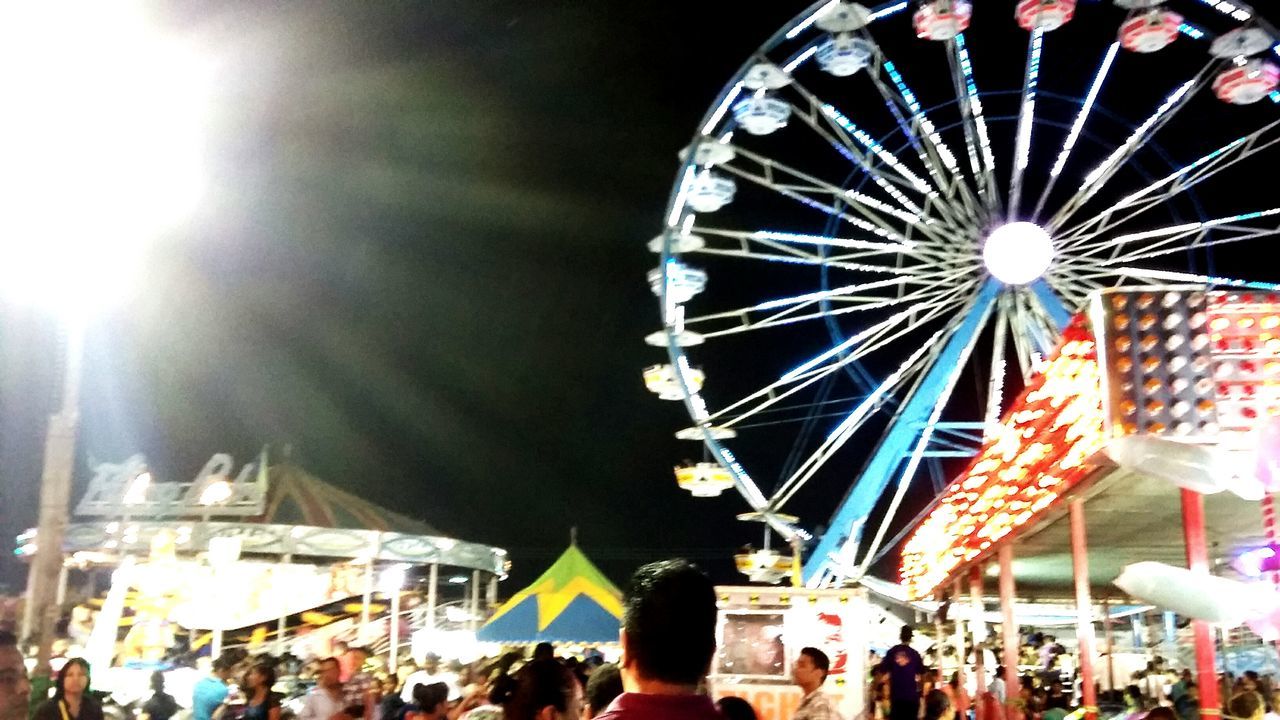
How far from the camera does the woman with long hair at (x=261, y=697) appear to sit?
767 cm

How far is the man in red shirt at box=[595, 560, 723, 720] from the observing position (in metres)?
2.35

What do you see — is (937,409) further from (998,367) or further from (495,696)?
(495,696)

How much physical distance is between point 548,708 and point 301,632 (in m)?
25.1

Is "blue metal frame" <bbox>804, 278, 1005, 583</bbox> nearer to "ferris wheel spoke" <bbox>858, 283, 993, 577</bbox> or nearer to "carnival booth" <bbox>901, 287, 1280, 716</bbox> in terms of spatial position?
"ferris wheel spoke" <bbox>858, 283, 993, 577</bbox>

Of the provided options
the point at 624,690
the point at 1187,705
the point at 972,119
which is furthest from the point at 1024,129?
the point at 624,690

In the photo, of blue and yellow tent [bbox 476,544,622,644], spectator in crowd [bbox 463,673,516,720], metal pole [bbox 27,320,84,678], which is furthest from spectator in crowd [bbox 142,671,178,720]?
blue and yellow tent [bbox 476,544,622,644]

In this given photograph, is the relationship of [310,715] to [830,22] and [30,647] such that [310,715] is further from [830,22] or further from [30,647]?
[830,22]

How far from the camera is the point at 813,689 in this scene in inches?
275

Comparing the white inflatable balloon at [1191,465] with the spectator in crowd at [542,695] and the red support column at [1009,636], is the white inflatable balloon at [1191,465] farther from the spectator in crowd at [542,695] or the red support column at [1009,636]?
the red support column at [1009,636]

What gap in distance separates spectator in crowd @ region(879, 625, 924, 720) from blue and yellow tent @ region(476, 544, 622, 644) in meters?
5.82

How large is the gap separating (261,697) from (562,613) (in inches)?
344

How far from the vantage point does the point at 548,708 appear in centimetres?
469

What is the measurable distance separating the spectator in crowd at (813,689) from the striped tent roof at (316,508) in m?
21.9

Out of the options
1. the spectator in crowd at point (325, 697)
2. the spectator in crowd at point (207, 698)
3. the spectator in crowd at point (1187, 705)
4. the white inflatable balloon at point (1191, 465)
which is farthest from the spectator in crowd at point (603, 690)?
the spectator in crowd at point (1187, 705)
